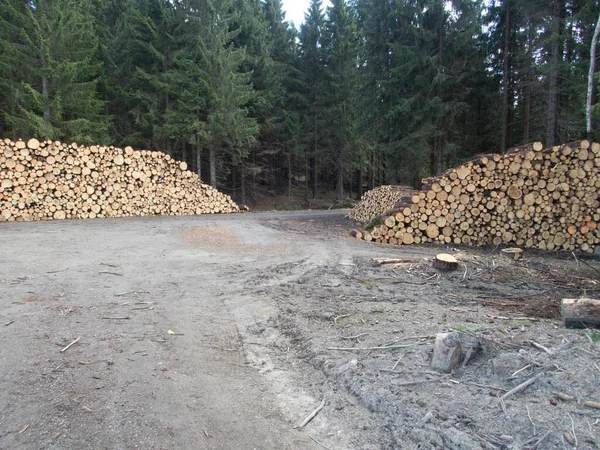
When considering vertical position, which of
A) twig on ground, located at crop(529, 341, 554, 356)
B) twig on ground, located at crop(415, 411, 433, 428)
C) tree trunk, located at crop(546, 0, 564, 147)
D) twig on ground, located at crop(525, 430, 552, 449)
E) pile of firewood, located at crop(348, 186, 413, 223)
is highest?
tree trunk, located at crop(546, 0, 564, 147)

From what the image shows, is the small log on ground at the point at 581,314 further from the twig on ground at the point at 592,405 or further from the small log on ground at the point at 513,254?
the small log on ground at the point at 513,254

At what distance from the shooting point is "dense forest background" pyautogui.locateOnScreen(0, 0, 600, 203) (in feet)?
51.5

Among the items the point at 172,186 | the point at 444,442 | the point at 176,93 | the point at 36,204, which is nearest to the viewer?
the point at 444,442

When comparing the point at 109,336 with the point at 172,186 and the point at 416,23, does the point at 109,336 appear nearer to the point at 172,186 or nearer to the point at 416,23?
the point at 172,186

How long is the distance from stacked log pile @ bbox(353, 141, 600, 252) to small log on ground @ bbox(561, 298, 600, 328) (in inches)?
264

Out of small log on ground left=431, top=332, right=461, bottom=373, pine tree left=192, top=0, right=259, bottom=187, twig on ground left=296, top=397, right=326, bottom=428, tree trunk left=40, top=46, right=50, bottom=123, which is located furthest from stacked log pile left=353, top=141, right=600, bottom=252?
tree trunk left=40, top=46, right=50, bottom=123

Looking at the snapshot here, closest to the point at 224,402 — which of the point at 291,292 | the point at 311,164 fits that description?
the point at 291,292

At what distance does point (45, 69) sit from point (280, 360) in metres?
17.9

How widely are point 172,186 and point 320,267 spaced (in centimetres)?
1219

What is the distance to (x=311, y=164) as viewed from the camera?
3212 centimetres

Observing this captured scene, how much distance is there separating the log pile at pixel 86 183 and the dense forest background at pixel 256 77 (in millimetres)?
2671

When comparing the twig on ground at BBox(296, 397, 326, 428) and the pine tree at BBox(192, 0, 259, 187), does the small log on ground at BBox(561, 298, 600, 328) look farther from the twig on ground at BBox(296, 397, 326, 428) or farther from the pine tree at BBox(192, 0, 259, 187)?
the pine tree at BBox(192, 0, 259, 187)

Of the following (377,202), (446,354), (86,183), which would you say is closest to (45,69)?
(86,183)

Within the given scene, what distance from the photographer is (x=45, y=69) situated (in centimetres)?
1577
